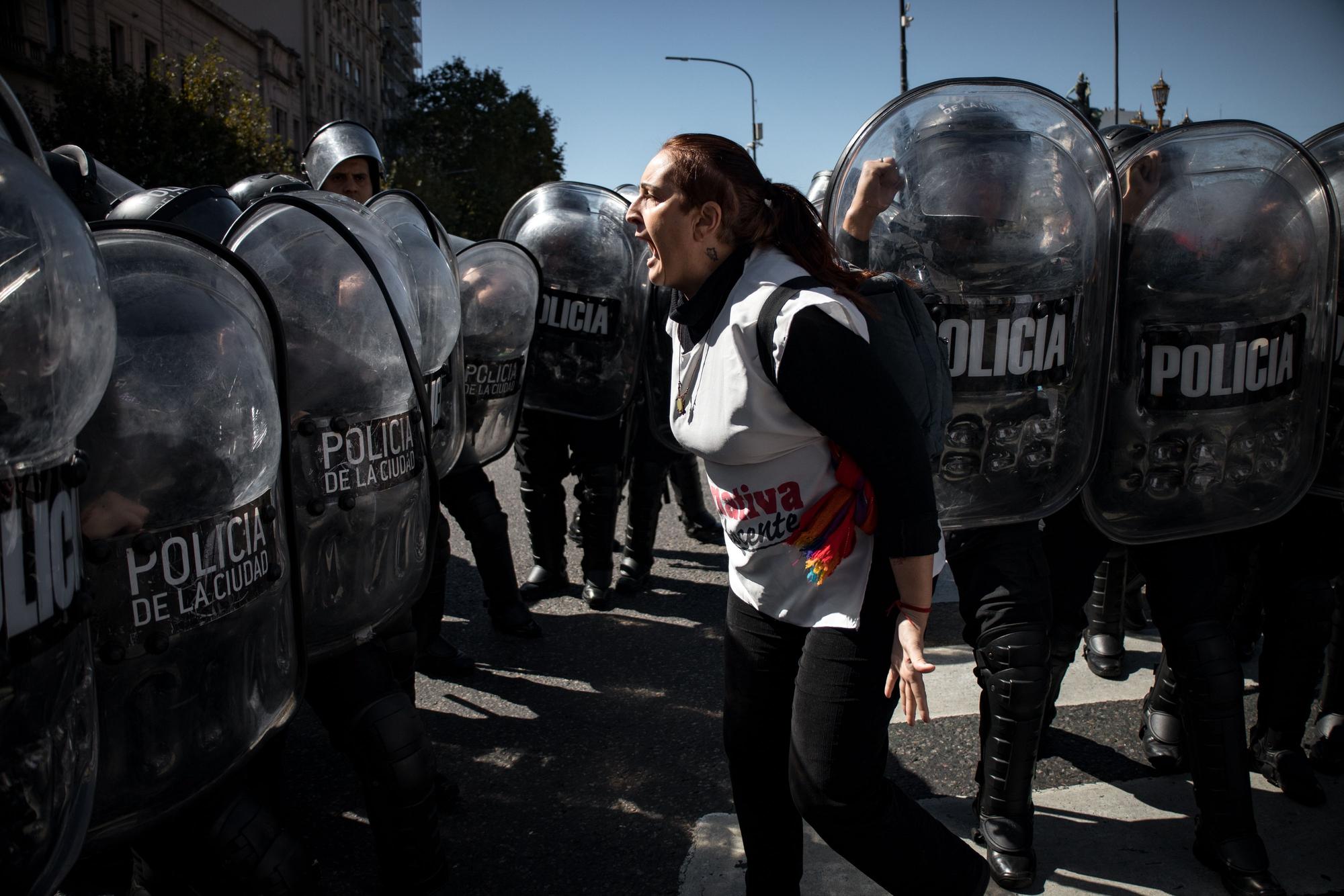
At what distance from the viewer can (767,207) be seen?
1994 mm

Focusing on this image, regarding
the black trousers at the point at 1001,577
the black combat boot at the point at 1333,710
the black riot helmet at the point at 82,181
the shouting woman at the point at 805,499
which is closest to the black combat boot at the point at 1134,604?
the black combat boot at the point at 1333,710

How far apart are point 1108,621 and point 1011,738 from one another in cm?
171

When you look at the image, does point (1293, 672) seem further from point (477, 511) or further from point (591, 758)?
point (477, 511)

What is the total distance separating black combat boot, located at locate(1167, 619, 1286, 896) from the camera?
243 cm

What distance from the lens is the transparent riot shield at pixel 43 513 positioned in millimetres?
1070

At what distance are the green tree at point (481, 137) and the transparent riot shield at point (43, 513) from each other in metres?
56.3

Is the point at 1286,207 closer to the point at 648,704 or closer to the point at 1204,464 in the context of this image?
the point at 1204,464

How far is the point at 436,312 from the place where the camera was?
2.72 meters

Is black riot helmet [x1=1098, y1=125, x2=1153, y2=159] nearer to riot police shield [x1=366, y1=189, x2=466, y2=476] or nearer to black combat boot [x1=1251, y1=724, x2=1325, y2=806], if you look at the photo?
black combat boot [x1=1251, y1=724, x2=1325, y2=806]

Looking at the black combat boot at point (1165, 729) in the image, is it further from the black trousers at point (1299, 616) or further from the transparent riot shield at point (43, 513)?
the transparent riot shield at point (43, 513)

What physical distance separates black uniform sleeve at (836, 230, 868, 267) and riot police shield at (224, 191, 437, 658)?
1063mm

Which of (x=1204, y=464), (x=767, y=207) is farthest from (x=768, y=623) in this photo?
(x=1204, y=464)

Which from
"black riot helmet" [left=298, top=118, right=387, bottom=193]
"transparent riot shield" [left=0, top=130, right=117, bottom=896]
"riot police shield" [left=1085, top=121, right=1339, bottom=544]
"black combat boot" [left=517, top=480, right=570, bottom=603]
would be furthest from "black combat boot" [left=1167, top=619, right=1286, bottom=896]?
"black riot helmet" [left=298, top=118, right=387, bottom=193]

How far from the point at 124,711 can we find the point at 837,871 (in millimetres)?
1808
